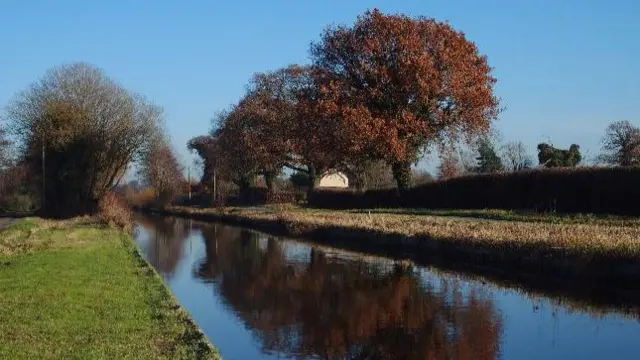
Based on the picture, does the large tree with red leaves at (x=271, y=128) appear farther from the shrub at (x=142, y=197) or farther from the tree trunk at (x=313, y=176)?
the shrub at (x=142, y=197)

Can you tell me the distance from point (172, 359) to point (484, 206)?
31.6 m

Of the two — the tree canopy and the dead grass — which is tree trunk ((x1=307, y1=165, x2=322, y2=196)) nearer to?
the tree canopy

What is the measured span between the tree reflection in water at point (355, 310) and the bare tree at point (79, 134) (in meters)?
28.1

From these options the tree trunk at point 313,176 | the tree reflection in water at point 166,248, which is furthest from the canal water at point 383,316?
the tree trunk at point 313,176

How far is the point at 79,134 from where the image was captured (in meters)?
49.2

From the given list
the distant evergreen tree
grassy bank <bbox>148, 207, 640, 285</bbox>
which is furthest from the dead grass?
the distant evergreen tree

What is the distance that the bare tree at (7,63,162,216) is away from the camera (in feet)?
160

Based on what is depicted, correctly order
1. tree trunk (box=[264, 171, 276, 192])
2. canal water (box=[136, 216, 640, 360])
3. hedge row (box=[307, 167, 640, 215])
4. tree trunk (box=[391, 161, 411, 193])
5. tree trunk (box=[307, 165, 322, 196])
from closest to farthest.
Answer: canal water (box=[136, 216, 640, 360]) < hedge row (box=[307, 167, 640, 215]) < tree trunk (box=[391, 161, 411, 193]) < tree trunk (box=[307, 165, 322, 196]) < tree trunk (box=[264, 171, 276, 192])

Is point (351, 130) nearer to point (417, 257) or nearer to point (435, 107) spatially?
point (435, 107)

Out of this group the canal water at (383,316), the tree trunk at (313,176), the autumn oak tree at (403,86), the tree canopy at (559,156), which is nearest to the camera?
the canal water at (383,316)

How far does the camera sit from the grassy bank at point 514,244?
1734cm

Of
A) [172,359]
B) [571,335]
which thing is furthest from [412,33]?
[172,359]

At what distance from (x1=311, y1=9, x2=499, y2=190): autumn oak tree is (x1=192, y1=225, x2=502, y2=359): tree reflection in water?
1625 centimetres

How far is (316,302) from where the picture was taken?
1620cm
